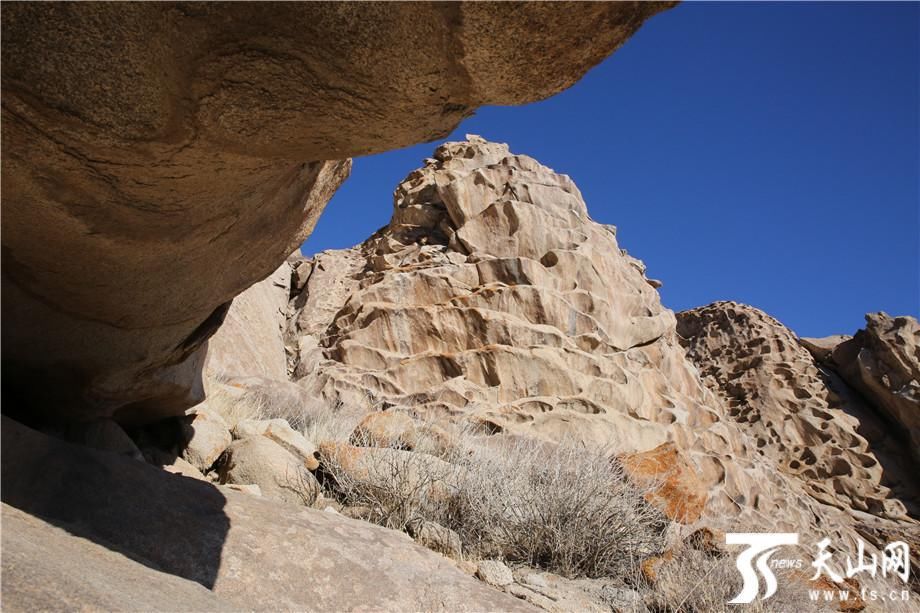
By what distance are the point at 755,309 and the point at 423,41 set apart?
21036 millimetres

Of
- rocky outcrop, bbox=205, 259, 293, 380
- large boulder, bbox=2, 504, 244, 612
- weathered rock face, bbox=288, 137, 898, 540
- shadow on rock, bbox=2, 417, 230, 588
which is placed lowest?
large boulder, bbox=2, 504, 244, 612

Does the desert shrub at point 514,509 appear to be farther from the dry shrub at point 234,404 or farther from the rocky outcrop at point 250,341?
the rocky outcrop at point 250,341

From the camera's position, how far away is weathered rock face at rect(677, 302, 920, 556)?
15.8 meters

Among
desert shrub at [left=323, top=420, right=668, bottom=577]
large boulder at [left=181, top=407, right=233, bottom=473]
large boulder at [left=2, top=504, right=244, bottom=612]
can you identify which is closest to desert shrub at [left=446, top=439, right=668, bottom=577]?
desert shrub at [left=323, top=420, right=668, bottom=577]

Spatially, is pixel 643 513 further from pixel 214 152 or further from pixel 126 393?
pixel 214 152

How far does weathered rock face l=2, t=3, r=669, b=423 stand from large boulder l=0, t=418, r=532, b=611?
0.70 meters

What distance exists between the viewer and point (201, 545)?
2.57 m

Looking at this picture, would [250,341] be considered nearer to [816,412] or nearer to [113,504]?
[113,504]

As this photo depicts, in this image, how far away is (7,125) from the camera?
5.91 feet

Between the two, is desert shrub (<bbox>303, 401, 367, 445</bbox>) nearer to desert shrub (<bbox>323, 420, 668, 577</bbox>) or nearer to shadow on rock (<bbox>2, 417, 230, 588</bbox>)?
desert shrub (<bbox>323, 420, 668, 577</bbox>)

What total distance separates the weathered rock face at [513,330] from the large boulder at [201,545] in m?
4.82

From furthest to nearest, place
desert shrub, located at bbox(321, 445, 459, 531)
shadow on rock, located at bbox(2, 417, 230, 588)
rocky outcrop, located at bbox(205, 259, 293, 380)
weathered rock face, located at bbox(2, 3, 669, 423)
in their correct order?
rocky outcrop, located at bbox(205, 259, 293, 380) → desert shrub, located at bbox(321, 445, 459, 531) → shadow on rock, located at bbox(2, 417, 230, 588) → weathered rock face, located at bbox(2, 3, 669, 423)

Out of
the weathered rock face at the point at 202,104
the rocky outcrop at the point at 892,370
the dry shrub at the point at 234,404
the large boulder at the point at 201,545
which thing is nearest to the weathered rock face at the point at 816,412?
the rocky outcrop at the point at 892,370

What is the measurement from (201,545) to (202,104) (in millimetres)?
1711
